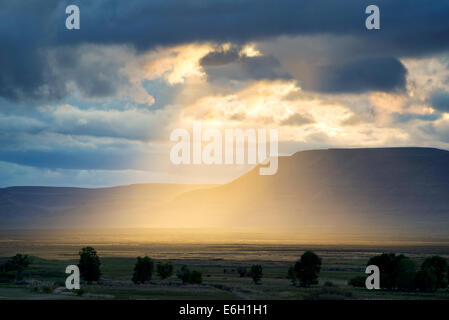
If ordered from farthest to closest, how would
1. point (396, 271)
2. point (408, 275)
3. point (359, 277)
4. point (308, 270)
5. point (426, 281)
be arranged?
1. point (359, 277)
2. point (308, 270)
3. point (396, 271)
4. point (408, 275)
5. point (426, 281)

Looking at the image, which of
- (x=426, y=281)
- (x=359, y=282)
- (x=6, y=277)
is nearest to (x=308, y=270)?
(x=359, y=282)

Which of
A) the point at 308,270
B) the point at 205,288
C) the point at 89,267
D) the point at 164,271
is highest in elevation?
the point at 89,267

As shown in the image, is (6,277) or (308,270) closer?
(308,270)

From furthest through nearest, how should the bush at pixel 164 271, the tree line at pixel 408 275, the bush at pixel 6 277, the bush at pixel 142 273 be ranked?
1. the bush at pixel 164 271
2. the bush at pixel 142 273
3. the bush at pixel 6 277
4. the tree line at pixel 408 275

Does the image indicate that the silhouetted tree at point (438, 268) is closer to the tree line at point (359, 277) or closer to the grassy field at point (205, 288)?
the tree line at point (359, 277)

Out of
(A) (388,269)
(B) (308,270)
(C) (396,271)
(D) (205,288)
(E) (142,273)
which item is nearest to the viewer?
(D) (205,288)

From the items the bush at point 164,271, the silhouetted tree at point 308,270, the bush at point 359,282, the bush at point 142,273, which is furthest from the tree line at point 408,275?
the bush at point 142,273

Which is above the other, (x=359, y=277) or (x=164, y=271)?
(x=164, y=271)

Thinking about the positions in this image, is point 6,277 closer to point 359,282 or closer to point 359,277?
point 359,282

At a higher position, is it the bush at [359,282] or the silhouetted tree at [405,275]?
the silhouetted tree at [405,275]

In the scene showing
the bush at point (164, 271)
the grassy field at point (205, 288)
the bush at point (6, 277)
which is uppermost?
the bush at point (164, 271)

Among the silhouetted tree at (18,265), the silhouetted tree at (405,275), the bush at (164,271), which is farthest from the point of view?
the bush at (164,271)
